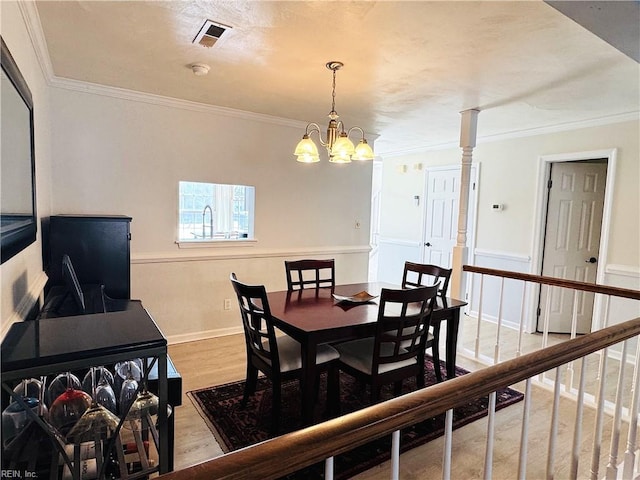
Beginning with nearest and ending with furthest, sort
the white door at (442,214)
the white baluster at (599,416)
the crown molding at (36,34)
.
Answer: the white baluster at (599,416)
the crown molding at (36,34)
the white door at (442,214)

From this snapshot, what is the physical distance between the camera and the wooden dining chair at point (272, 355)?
229 centimetres

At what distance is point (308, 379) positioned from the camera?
2252 millimetres

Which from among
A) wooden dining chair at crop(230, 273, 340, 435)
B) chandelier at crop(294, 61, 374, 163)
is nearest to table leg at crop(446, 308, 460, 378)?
wooden dining chair at crop(230, 273, 340, 435)

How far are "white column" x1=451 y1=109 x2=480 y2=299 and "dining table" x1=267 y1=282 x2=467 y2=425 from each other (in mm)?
870

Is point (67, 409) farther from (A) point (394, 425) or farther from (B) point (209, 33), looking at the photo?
(B) point (209, 33)

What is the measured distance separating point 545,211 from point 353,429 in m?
4.70

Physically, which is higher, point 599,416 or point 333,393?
point 599,416

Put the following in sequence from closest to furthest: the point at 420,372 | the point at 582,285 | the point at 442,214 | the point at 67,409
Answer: the point at 67,409
the point at 420,372
the point at 582,285
the point at 442,214

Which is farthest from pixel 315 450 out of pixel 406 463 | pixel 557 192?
pixel 557 192

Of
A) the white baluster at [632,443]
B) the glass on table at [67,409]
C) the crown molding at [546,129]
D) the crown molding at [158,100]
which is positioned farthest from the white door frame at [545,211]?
the glass on table at [67,409]

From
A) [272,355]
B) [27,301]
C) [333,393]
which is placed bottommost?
[333,393]

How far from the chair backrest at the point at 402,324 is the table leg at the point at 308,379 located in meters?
0.38

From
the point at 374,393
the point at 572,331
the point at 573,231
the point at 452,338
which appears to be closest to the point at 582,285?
the point at 572,331

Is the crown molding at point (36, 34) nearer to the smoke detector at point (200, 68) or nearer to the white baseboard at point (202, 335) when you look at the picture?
the smoke detector at point (200, 68)
